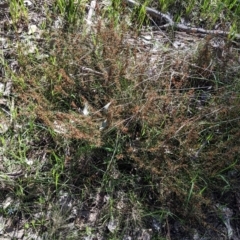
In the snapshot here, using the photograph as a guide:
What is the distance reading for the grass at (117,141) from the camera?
2.06 meters

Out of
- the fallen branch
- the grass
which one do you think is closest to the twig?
the grass

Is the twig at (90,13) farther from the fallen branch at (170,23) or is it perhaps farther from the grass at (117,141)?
the fallen branch at (170,23)

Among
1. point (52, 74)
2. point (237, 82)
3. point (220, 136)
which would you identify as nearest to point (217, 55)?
point (237, 82)

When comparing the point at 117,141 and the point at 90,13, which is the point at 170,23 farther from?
the point at 117,141

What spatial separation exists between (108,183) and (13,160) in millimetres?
588

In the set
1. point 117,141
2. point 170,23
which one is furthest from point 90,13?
point 117,141

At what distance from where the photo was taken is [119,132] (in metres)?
2.20

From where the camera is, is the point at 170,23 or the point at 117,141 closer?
the point at 117,141

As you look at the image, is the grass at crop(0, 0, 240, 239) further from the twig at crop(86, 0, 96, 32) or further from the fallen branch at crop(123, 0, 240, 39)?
the fallen branch at crop(123, 0, 240, 39)

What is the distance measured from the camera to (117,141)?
2.15m

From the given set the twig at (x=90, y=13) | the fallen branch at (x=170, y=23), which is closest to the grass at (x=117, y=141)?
the twig at (x=90, y=13)

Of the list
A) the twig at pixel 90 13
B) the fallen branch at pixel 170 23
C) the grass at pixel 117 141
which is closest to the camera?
the grass at pixel 117 141

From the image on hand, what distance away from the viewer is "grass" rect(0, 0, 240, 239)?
6.77ft

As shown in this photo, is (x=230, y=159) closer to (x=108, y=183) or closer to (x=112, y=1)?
(x=108, y=183)
